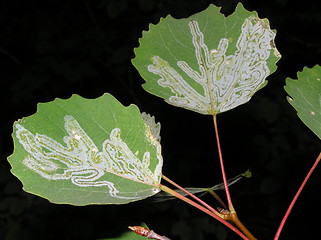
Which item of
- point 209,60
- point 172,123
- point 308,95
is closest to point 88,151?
point 209,60

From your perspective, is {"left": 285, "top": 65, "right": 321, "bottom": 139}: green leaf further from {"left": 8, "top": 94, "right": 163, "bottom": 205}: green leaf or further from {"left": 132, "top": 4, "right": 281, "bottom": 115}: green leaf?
{"left": 8, "top": 94, "right": 163, "bottom": 205}: green leaf

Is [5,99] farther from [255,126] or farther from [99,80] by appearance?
[255,126]

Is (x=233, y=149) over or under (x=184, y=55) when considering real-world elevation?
under

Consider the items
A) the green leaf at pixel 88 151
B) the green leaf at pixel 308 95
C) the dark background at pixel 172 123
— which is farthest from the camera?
the dark background at pixel 172 123

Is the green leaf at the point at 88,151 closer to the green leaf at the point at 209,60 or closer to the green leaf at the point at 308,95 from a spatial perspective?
the green leaf at the point at 209,60

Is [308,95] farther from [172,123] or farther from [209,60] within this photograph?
[172,123]

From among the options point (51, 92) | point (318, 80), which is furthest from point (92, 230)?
point (318, 80)

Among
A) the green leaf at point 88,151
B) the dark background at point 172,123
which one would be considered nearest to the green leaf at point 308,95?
the green leaf at point 88,151
